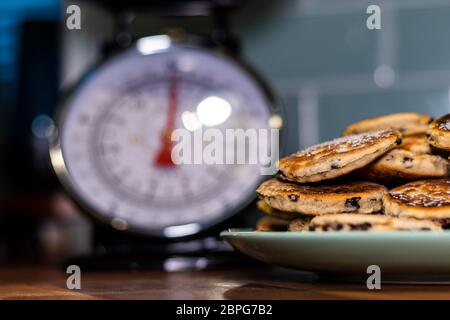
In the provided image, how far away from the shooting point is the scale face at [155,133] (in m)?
1.20

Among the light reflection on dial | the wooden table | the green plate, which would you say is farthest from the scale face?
the green plate

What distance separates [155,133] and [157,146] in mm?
21

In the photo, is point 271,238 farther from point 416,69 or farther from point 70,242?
point 70,242

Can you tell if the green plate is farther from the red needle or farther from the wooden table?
the red needle

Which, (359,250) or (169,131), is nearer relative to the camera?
(359,250)

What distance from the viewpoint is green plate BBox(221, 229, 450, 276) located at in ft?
2.33

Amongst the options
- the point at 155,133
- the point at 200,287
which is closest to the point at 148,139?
the point at 155,133

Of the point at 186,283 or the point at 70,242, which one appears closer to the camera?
the point at 186,283

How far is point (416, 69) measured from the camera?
1491mm

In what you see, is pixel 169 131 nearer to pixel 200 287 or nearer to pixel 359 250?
pixel 200 287

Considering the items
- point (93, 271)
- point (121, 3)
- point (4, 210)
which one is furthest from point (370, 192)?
point (4, 210)

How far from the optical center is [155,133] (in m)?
1.24

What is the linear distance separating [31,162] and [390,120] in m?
1.17

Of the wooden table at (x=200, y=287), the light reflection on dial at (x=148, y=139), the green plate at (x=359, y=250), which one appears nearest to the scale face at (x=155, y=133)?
the light reflection on dial at (x=148, y=139)
